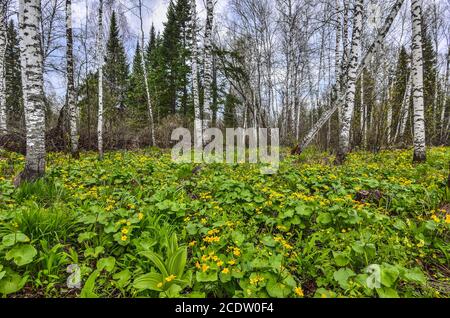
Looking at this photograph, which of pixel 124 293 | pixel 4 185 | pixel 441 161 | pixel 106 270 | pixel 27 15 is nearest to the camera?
pixel 124 293

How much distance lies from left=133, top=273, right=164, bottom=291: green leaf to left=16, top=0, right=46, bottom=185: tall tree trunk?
3.94 m

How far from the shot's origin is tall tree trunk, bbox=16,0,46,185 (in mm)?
4570

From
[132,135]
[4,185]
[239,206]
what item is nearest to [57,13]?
[132,135]

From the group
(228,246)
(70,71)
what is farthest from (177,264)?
(70,71)

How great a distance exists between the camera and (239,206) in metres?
3.74

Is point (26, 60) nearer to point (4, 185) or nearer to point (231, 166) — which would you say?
point (4, 185)

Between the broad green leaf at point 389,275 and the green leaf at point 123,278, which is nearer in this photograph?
the broad green leaf at point 389,275

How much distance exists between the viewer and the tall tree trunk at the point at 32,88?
15.0 ft

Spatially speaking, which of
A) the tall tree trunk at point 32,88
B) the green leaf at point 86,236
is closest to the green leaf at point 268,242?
the green leaf at point 86,236

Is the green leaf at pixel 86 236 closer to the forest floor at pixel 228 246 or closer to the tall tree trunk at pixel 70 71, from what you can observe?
the forest floor at pixel 228 246

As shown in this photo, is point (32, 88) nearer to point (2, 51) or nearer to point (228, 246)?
point (228, 246)

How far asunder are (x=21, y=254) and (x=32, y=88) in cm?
385

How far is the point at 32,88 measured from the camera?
4.70m
